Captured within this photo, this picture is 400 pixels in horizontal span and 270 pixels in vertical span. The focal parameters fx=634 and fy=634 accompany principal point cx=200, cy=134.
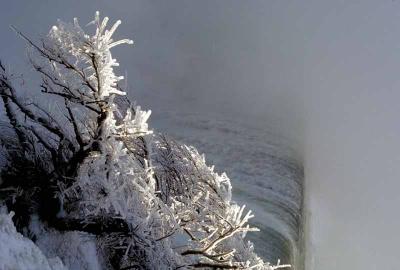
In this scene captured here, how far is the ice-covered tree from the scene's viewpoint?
12.5ft

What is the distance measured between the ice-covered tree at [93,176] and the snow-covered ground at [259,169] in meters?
3.39

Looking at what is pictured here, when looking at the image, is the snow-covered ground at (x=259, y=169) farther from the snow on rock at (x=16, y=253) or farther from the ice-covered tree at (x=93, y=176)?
the snow on rock at (x=16, y=253)

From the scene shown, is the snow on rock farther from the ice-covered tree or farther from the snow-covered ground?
the snow-covered ground

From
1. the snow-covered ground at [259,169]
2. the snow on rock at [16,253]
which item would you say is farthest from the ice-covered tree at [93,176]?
the snow-covered ground at [259,169]

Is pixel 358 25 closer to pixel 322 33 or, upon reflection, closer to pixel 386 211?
pixel 322 33

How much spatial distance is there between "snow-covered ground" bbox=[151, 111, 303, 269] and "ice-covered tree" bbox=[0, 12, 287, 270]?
11.1ft

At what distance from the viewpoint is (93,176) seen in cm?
394

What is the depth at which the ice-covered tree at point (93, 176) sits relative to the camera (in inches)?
149

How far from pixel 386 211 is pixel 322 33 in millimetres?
10610

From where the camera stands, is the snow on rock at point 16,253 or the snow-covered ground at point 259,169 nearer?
the snow on rock at point 16,253

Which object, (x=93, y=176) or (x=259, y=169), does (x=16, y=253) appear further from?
(x=259, y=169)

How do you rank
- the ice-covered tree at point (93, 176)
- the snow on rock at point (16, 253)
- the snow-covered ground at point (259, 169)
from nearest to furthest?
1. the snow on rock at point (16, 253)
2. the ice-covered tree at point (93, 176)
3. the snow-covered ground at point (259, 169)

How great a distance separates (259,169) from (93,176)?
727 centimetres

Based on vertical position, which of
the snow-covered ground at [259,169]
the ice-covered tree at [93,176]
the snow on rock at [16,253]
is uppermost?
the snow-covered ground at [259,169]
